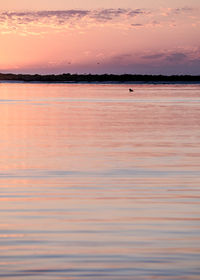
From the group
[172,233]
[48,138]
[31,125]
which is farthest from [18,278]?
[31,125]

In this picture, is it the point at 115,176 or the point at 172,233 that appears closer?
the point at 172,233

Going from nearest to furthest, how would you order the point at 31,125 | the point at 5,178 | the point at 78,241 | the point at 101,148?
the point at 78,241, the point at 5,178, the point at 101,148, the point at 31,125

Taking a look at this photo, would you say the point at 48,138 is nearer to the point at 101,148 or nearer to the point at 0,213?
the point at 101,148

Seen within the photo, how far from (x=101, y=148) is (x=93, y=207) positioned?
865cm

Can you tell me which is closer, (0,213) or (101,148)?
(0,213)

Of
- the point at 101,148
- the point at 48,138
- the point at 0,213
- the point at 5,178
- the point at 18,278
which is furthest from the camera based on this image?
the point at 48,138

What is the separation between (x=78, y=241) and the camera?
7.34m

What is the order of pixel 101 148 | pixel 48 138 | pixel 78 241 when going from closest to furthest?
pixel 78 241, pixel 101 148, pixel 48 138

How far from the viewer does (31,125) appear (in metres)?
27.8

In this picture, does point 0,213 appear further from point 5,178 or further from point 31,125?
point 31,125

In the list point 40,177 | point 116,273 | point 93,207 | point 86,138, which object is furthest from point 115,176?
point 86,138

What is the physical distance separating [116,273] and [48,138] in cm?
1559

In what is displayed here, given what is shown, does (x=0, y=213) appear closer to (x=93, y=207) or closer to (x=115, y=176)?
(x=93, y=207)

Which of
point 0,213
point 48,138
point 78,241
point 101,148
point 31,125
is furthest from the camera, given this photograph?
point 31,125
